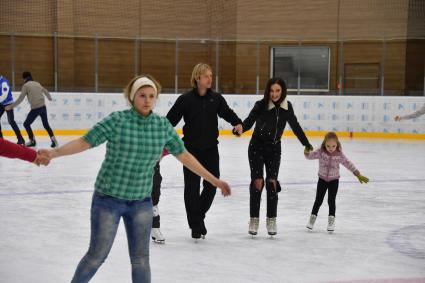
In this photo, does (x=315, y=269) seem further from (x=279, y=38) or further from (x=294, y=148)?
(x=279, y=38)

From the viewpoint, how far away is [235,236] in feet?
19.6

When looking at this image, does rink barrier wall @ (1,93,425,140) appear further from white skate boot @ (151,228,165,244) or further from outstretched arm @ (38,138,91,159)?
outstretched arm @ (38,138,91,159)

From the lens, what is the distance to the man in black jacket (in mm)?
5668

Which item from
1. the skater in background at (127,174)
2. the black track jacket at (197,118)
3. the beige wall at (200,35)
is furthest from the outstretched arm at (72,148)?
the beige wall at (200,35)

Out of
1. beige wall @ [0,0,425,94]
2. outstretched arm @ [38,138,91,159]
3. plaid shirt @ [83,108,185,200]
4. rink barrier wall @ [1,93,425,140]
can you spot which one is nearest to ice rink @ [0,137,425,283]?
plaid shirt @ [83,108,185,200]

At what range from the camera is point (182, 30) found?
22156 millimetres

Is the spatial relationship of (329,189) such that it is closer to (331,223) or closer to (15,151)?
(331,223)

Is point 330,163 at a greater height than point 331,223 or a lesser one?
greater

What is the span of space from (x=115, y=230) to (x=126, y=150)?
41 centimetres

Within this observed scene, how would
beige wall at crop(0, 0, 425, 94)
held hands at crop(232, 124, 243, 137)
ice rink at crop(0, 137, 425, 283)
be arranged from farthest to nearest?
beige wall at crop(0, 0, 425, 94) → held hands at crop(232, 124, 243, 137) → ice rink at crop(0, 137, 425, 283)

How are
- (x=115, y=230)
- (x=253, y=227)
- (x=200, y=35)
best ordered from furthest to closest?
1. (x=200, y=35)
2. (x=253, y=227)
3. (x=115, y=230)

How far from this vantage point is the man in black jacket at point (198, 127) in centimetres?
567

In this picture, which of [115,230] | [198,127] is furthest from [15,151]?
[198,127]

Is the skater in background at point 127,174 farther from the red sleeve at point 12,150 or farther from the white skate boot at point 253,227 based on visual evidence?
the white skate boot at point 253,227
